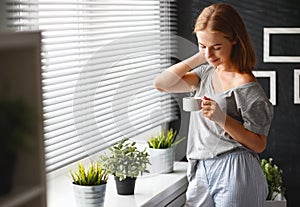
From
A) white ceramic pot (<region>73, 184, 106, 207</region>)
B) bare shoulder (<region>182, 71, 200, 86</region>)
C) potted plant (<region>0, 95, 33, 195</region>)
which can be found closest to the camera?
potted plant (<region>0, 95, 33, 195</region>)

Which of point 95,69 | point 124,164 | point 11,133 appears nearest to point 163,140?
point 124,164

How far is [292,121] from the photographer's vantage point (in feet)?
11.0

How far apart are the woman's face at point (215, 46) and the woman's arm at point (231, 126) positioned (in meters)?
0.18

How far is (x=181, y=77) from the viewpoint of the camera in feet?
9.02

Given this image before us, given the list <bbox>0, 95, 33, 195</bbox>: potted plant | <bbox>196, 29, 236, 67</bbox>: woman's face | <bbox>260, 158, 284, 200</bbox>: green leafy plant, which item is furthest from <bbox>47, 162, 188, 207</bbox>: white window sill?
<bbox>0, 95, 33, 195</bbox>: potted plant

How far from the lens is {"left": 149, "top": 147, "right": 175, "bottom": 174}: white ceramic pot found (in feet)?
9.84

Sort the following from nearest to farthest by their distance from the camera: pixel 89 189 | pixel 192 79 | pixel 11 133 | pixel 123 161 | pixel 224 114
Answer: pixel 11 133 < pixel 89 189 < pixel 224 114 < pixel 123 161 < pixel 192 79

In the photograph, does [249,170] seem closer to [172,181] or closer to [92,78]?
[172,181]

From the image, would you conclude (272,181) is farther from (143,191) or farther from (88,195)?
(88,195)

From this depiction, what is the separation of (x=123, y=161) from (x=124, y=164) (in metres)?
0.02

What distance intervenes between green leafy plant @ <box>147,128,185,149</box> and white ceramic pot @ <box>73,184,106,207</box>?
70cm

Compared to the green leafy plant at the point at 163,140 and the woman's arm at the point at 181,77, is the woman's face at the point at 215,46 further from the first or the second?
the green leafy plant at the point at 163,140

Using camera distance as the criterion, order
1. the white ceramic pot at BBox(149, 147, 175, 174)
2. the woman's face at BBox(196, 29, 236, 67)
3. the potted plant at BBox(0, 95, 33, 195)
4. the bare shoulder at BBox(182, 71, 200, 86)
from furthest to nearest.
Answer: the white ceramic pot at BBox(149, 147, 175, 174) < the bare shoulder at BBox(182, 71, 200, 86) < the woman's face at BBox(196, 29, 236, 67) < the potted plant at BBox(0, 95, 33, 195)

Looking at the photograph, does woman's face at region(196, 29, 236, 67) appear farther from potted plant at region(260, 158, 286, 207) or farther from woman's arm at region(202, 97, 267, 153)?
potted plant at region(260, 158, 286, 207)
